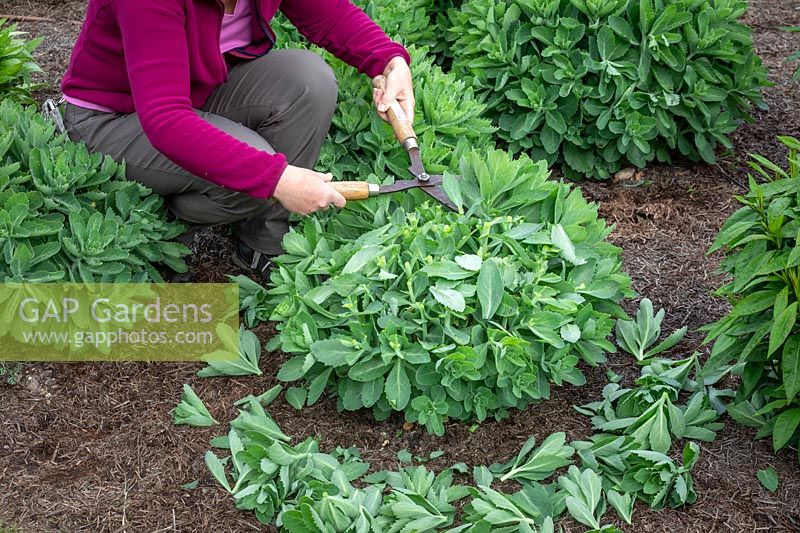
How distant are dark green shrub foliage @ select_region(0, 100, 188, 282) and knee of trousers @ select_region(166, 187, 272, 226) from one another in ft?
0.43

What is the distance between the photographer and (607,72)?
3.42 m

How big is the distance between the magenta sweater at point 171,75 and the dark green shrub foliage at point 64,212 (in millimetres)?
210

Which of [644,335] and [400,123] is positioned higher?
[400,123]

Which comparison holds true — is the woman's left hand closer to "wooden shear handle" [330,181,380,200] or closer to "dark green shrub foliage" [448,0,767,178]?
"wooden shear handle" [330,181,380,200]

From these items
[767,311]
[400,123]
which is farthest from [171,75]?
[767,311]

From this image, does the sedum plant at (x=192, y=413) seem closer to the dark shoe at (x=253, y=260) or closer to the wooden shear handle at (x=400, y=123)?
the dark shoe at (x=253, y=260)

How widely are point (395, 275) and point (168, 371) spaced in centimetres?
83

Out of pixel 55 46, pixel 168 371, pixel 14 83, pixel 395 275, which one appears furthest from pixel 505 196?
pixel 55 46

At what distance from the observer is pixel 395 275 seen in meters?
2.33

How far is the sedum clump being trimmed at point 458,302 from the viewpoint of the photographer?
2273mm

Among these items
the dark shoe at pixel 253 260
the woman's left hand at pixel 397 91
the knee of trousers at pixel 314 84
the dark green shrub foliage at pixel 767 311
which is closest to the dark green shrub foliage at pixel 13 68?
the dark shoe at pixel 253 260

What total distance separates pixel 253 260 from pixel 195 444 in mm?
813

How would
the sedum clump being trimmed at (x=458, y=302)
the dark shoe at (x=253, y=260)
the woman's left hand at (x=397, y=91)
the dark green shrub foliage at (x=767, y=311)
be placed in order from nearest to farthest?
the dark green shrub foliage at (x=767, y=311) → the sedum clump being trimmed at (x=458, y=302) → the woman's left hand at (x=397, y=91) → the dark shoe at (x=253, y=260)

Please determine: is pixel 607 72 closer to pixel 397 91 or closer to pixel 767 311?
pixel 397 91
